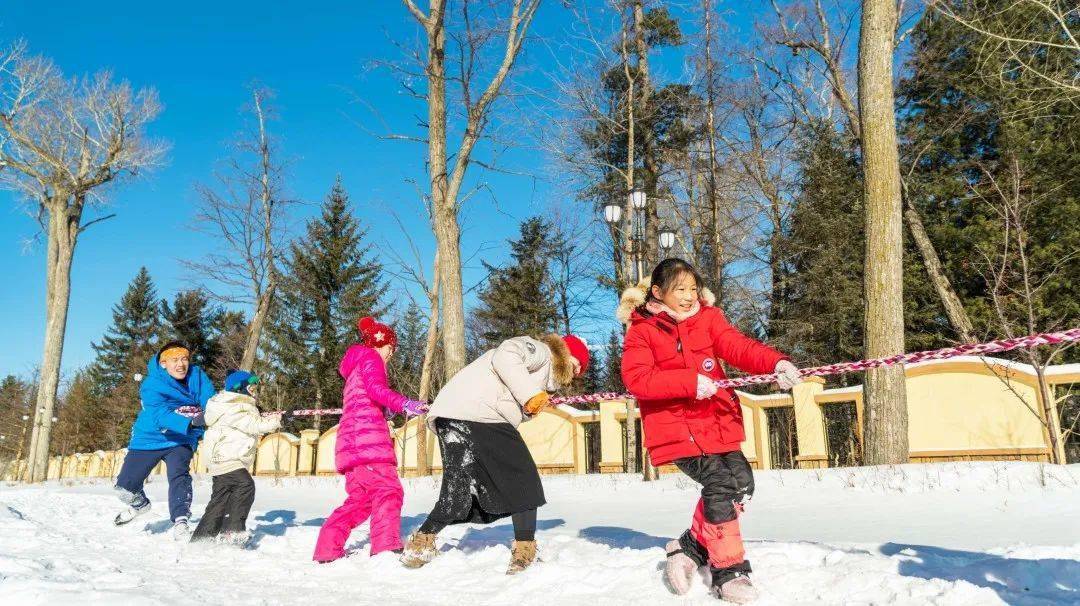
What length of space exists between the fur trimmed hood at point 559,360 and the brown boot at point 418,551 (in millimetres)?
1206

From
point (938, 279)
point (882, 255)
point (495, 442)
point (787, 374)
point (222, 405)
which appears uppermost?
point (938, 279)

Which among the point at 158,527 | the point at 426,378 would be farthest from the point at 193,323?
the point at 158,527

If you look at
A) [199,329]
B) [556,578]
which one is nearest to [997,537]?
[556,578]

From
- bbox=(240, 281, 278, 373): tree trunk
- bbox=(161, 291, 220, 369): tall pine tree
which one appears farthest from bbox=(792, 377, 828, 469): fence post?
bbox=(161, 291, 220, 369): tall pine tree

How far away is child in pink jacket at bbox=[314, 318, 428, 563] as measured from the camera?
4688mm

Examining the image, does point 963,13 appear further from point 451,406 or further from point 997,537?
point 451,406

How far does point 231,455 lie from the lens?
5.57 metres

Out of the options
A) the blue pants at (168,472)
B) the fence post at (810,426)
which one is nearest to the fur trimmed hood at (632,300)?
the blue pants at (168,472)

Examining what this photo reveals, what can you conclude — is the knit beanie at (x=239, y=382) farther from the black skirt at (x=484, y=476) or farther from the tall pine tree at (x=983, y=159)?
the tall pine tree at (x=983, y=159)

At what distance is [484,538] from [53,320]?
1878 centimetres

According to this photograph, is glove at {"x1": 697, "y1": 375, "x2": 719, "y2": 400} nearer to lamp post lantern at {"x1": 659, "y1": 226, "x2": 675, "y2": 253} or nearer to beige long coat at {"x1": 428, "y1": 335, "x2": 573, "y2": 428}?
beige long coat at {"x1": 428, "y1": 335, "x2": 573, "y2": 428}

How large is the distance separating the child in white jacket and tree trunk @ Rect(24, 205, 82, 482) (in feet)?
52.3

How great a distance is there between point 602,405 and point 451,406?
49.8 feet

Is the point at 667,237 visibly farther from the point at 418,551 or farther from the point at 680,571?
the point at 680,571
